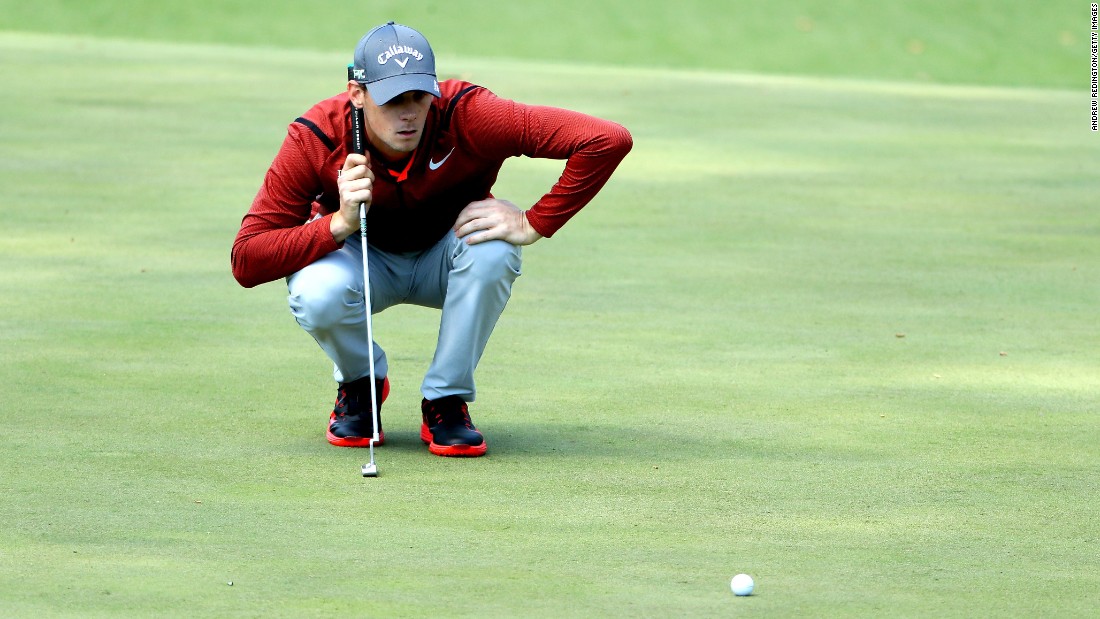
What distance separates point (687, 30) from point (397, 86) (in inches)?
647

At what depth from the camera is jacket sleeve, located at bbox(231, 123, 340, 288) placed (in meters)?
4.82

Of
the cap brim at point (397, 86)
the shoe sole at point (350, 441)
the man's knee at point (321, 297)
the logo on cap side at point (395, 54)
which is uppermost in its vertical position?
the logo on cap side at point (395, 54)

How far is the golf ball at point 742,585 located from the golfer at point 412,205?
1.36 metres

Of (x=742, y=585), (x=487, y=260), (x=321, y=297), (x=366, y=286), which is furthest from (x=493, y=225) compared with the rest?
(x=742, y=585)

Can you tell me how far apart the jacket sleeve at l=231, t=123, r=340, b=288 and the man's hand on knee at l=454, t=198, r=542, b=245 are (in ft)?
1.16

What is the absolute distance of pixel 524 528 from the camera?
4.22 meters

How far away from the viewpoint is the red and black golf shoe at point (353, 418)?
5102 mm

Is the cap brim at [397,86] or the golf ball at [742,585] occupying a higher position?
the cap brim at [397,86]

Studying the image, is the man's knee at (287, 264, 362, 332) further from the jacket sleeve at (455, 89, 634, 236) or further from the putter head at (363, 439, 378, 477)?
the jacket sleeve at (455, 89, 634, 236)

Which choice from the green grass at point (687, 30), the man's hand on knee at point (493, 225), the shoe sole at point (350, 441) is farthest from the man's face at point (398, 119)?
the green grass at point (687, 30)

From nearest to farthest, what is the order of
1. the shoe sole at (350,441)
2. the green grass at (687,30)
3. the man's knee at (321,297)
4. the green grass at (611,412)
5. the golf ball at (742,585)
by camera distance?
1. the golf ball at (742,585)
2. the green grass at (611,412)
3. the man's knee at (321,297)
4. the shoe sole at (350,441)
5. the green grass at (687,30)

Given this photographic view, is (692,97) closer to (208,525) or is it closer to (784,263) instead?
(784,263)

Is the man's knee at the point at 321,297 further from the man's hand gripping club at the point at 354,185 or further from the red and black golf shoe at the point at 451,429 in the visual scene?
the red and black golf shoe at the point at 451,429

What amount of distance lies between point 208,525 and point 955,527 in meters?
1.69
